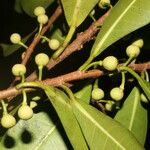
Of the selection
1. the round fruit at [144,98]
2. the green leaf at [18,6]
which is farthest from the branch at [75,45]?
the green leaf at [18,6]

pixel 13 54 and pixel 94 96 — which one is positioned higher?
pixel 13 54

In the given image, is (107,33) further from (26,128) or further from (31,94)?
(26,128)

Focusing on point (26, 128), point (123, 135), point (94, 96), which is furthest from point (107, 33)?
point (26, 128)

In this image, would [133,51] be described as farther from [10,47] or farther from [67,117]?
[10,47]

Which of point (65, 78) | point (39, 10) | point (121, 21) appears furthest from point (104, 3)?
point (65, 78)

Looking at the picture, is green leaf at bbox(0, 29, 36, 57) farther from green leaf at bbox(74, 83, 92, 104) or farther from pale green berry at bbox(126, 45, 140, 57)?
pale green berry at bbox(126, 45, 140, 57)

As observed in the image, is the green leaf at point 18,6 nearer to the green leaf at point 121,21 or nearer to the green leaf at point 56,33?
the green leaf at point 56,33

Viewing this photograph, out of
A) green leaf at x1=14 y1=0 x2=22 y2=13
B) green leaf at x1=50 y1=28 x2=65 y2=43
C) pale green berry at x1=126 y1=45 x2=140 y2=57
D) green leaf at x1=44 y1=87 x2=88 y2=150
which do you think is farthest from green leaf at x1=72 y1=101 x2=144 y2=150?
green leaf at x1=14 y1=0 x2=22 y2=13
